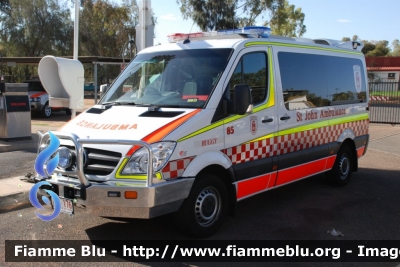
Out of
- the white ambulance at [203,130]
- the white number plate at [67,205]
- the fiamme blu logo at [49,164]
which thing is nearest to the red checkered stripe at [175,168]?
the white ambulance at [203,130]

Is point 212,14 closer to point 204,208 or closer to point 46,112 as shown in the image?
point 46,112

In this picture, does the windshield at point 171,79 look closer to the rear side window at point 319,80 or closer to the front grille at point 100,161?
the front grille at point 100,161

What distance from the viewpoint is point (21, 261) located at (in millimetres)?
4363

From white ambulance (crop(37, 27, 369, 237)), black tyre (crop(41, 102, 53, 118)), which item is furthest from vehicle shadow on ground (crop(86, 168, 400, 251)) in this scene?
black tyre (crop(41, 102, 53, 118))

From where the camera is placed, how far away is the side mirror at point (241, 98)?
492cm

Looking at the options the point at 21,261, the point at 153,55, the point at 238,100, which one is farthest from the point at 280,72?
the point at 21,261

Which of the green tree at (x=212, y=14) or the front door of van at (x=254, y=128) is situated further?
the green tree at (x=212, y=14)

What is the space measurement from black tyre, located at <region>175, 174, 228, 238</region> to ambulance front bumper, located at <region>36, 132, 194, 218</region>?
0.99 ft

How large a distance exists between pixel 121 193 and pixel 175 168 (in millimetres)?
618

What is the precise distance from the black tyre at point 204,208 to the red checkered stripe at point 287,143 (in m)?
0.43

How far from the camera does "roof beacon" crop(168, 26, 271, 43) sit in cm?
582

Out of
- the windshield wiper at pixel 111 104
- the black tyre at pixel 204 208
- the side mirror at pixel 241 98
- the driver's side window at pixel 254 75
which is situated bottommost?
the black tyre at pixel 204 208

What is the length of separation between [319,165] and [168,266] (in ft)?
11.9

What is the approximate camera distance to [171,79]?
17.8 feet
